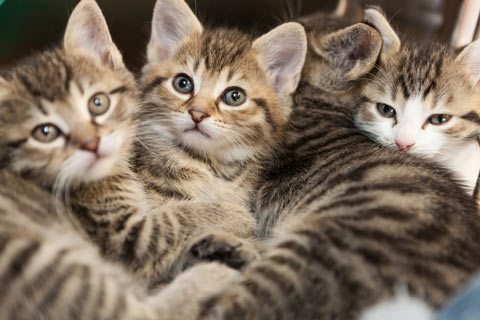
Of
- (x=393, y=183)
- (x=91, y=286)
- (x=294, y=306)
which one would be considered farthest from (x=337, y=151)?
(x=91, y=286)

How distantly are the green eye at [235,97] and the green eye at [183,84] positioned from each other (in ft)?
0.53

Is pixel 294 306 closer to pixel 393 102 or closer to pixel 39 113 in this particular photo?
pixel 39 113

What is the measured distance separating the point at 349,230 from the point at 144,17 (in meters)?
2.20

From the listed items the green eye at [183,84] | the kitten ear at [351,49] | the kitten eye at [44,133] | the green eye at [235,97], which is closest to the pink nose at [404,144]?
the kitten ear at [351,49]

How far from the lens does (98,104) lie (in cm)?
181

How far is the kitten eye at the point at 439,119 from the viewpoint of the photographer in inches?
88.7

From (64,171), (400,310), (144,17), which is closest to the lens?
(400,310)

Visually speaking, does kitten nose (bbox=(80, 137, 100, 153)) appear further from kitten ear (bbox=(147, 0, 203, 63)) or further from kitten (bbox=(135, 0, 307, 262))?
kitten ear (bbox=(147, 0, 203, 63))

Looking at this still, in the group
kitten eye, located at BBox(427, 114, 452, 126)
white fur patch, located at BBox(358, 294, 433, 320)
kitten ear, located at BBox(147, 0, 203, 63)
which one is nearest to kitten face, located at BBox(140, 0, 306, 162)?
kitten ear, located at BBox(147, 0, 203, 63)

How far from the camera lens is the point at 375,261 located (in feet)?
4.73

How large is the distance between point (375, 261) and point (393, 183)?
382mm

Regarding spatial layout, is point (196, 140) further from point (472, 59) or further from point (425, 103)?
point (472, 59)

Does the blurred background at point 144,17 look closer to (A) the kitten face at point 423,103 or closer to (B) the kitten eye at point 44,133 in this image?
(A) the kitten face at point 423,103

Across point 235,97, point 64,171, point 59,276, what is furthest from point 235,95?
point 59,276
